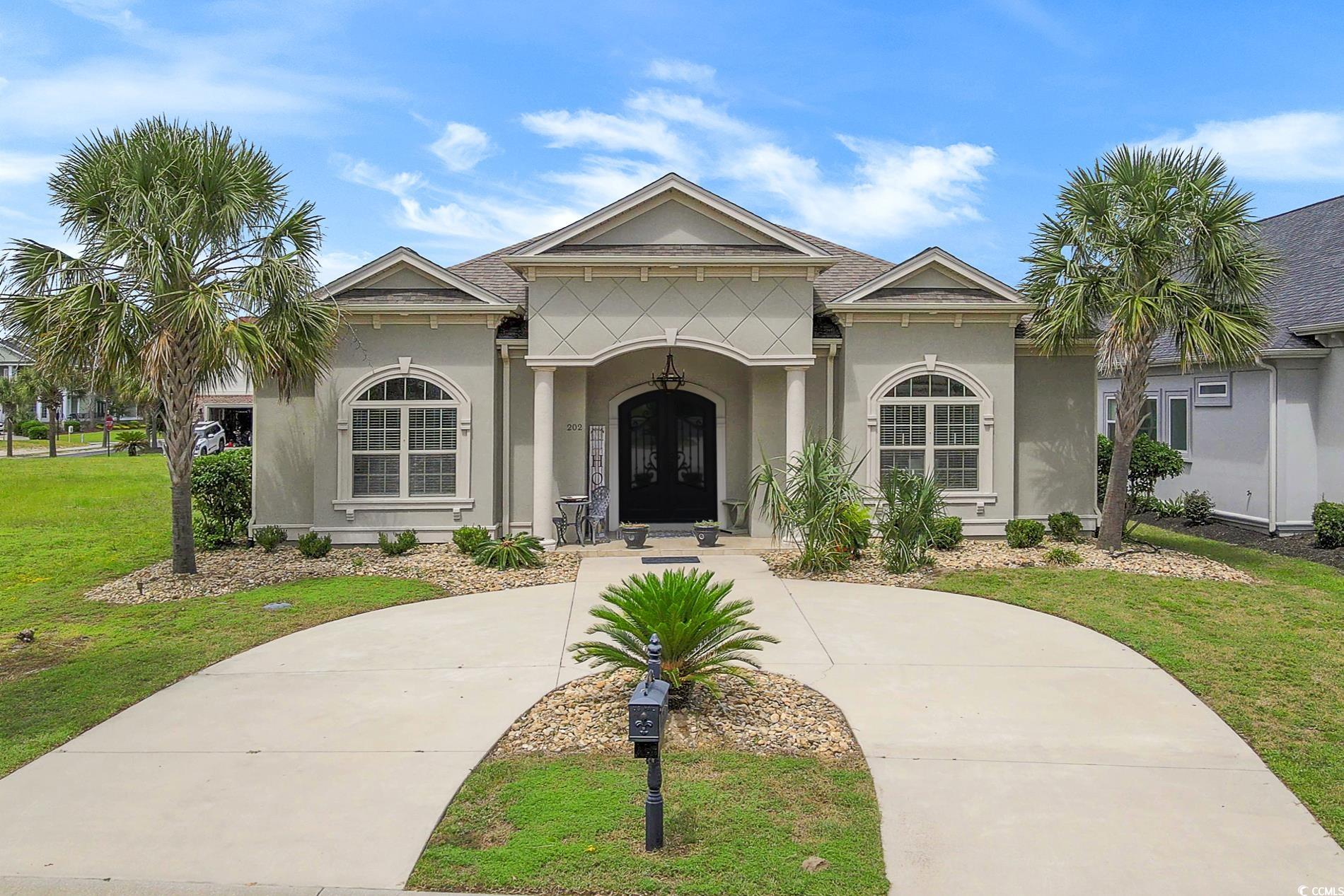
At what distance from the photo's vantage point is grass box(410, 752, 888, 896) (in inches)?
169

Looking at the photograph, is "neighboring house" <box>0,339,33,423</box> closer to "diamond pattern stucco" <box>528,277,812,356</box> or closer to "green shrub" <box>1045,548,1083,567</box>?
"diamond pattern stucco" <box>528,277,812,356</box>

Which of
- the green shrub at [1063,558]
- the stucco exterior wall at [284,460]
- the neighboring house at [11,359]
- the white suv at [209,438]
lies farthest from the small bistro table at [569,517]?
the white suv at [209,438]

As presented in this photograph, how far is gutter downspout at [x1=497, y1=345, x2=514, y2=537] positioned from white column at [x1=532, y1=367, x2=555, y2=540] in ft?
A: 2.71

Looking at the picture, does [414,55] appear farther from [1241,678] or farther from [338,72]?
[1241,678]

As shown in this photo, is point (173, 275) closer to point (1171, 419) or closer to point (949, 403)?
point (949, 403)

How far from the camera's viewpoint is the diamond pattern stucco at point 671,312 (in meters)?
14.1

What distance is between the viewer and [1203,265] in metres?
13.1

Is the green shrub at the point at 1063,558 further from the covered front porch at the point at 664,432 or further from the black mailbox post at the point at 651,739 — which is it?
the black mailbox post at the point at 651,739

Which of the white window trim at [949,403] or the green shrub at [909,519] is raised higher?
the white window trim at [949,403]

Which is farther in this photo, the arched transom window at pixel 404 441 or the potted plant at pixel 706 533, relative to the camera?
the arched transom window at pixel 404 441

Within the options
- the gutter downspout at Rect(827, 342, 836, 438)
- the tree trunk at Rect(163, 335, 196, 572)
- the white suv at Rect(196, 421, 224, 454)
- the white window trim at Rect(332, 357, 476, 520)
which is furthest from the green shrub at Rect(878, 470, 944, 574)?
the white suv at Rect(196, 421, 224, 454)

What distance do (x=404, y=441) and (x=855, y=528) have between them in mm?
7291

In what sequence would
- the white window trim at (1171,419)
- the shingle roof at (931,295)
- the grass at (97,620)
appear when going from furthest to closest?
1. the white window trim at (1171,419)
2. the shingle roof at (931,295)
3. the grass at (97,620)

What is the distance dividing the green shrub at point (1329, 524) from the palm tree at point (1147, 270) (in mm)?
3359
